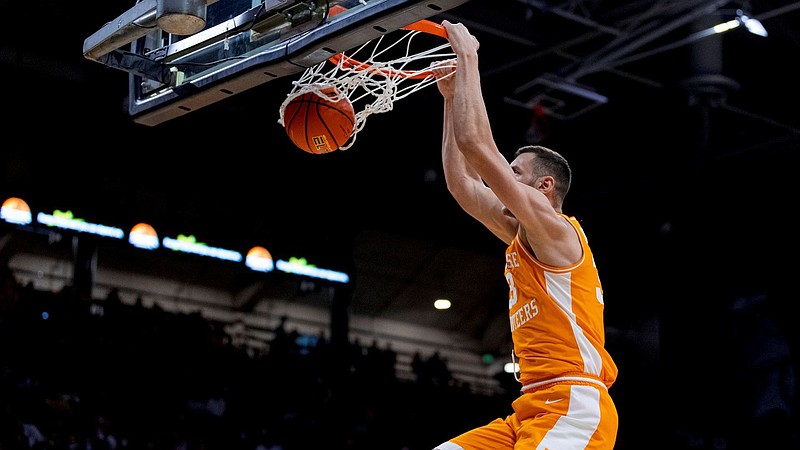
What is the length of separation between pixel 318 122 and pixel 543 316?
4.68ft

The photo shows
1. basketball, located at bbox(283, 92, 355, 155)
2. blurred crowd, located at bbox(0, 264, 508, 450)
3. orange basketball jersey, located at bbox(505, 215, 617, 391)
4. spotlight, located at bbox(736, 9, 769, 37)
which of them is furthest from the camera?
blurred crowd, located at bbox(0, 264, 508, 450)

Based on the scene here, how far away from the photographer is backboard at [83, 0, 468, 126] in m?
3.87

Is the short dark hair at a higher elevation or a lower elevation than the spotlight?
lower

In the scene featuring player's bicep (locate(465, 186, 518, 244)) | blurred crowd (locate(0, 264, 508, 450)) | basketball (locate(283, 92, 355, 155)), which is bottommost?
blurred crowd (locate(0, 264, 508, 450))

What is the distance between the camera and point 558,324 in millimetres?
3682

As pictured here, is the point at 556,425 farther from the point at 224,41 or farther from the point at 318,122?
the point at 224,41

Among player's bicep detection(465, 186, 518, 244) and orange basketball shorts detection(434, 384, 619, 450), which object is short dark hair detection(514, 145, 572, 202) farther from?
orange basketball shorts detection(434, 384, 619, 450)

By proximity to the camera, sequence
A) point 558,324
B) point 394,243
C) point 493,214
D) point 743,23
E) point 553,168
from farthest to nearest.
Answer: point 394,243 < point 743,23 < point 493,214 < point 553,168 < point 558,324

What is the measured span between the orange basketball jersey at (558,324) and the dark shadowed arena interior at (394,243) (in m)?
6.37

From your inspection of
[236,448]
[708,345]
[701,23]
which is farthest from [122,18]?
[708,345]

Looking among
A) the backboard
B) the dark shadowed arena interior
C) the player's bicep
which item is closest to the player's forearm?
the player's bicep

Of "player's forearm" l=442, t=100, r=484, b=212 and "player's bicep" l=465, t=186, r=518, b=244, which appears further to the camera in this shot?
"player's forearm" l=442, t=100, r=484, b=212

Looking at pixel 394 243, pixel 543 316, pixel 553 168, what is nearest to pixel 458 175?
pixel 553 168

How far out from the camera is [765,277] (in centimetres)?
1584
